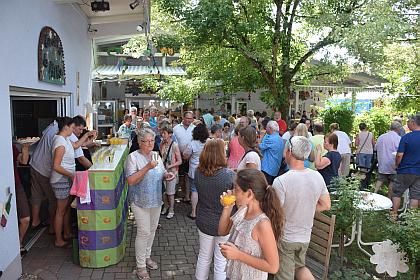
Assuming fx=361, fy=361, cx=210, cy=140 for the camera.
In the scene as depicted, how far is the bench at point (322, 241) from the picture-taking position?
3453 mm

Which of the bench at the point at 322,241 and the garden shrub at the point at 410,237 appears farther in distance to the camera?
the bench at the point at 322,241

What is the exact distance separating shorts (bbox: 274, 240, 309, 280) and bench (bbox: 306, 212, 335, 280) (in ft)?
1.65

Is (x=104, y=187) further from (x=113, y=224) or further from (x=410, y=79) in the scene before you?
(x=410, y=79)

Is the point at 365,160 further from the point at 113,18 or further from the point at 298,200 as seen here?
the point at 113,18

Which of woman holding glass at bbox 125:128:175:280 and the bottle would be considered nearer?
the bottle

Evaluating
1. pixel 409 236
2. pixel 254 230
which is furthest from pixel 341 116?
pixel 254 230

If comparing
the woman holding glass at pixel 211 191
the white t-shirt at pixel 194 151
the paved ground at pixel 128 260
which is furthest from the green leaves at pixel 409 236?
the white t-shirt at pixel 194 151

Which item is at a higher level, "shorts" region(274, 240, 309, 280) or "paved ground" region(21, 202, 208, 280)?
"shorts" region(274, 240, 309, 280)

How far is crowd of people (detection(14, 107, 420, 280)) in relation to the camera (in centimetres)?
236

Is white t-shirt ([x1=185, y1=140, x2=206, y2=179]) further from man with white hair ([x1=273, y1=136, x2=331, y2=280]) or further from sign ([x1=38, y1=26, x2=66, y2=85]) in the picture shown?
man with white hair ([x1=273, y1=136, x2=331, y2=280])

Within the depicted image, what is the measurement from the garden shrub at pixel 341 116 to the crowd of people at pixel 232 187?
487 cm

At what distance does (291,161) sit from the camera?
10.2 feet

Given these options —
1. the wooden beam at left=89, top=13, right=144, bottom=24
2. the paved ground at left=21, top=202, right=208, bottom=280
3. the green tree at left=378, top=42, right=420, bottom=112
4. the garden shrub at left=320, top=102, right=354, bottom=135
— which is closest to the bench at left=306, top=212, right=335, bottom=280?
the paved ground at left=21, top=202, right=208, bottom=280

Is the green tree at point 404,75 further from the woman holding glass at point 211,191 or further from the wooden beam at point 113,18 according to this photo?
the woman holding glass at point 211,191
